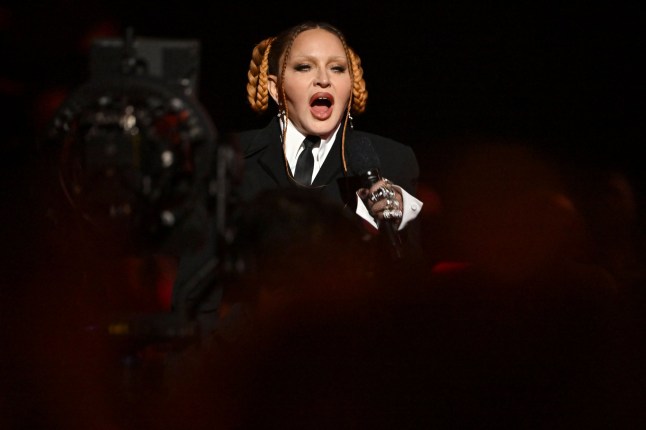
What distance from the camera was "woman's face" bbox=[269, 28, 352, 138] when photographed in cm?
179

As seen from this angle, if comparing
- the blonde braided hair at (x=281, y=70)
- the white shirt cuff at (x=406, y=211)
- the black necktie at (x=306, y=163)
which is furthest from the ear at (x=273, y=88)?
the white shirt cuff at (x=406, y=211)

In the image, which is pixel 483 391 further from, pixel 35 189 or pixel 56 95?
pixel 56 95

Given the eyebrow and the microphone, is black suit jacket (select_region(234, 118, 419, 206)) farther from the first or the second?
the eyebrow

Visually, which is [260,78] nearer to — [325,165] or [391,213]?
[325,165]

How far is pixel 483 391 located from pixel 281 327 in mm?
360

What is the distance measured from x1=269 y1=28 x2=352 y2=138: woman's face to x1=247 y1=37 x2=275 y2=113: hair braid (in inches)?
2.9

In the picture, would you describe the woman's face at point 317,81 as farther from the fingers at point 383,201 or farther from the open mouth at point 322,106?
the fingers at point 383,201

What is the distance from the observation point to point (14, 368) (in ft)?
5.39

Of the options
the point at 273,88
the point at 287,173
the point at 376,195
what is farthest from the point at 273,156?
the point at 376,195

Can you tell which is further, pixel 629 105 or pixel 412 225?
pixel 629 105

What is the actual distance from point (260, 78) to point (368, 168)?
355 mm

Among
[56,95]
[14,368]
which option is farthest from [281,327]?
[56,95]

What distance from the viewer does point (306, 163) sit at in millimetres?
1836

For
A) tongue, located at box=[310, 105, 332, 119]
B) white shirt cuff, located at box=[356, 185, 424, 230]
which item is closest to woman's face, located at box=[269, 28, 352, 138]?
tongue, located at box=[310, 105, 332, 119]
